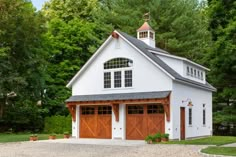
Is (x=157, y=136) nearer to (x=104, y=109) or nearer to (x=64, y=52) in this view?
(x=104, y=109)

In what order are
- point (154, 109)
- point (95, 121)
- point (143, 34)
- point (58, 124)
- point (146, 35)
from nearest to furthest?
point (154, 109) < point (95, 121) < point (146, 35) < point (143, 34) < point (58, 124)

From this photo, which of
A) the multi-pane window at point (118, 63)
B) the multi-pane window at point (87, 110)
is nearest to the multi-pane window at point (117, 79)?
the multi-pane window at point (118, 63)

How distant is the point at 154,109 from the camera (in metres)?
25.3

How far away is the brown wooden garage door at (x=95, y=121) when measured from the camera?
1065 inches

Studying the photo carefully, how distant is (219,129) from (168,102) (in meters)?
16.3

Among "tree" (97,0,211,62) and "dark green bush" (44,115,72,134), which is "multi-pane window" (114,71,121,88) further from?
"tree" (97,0,211,62)

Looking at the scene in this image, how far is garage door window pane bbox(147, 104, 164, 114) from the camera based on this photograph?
25.1m

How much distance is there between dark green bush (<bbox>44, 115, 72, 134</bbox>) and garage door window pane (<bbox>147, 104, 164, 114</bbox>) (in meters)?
10.3

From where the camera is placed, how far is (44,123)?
3662 cm

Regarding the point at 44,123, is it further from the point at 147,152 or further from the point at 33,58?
the point at 147,152

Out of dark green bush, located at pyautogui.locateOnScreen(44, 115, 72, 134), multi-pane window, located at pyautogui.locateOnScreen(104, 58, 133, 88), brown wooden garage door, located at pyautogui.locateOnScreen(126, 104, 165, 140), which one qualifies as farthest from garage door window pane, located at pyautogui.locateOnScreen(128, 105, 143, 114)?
dark green bush, located at pyautogui.locateOnScreen(44, 115, 72, 134)

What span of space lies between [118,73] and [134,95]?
7.27 feet

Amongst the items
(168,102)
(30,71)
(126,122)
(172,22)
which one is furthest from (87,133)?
(172,22)

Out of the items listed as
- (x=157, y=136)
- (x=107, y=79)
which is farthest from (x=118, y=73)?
(x=157, y=136)
